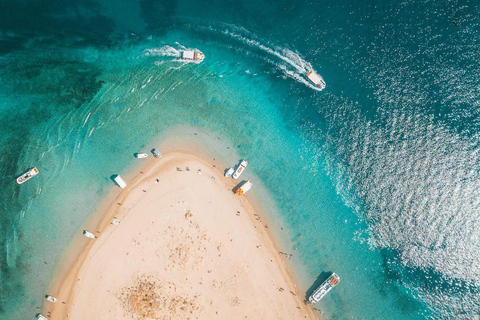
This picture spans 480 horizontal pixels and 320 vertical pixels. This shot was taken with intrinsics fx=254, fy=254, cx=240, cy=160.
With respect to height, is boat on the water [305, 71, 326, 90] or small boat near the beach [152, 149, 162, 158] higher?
small boat near the beach [152, 149, 162, 158]

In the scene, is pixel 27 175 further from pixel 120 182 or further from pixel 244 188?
pixel 244 188

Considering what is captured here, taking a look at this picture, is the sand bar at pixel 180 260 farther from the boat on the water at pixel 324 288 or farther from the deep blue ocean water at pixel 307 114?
→ the deep blue ocean water at pixel 307 114

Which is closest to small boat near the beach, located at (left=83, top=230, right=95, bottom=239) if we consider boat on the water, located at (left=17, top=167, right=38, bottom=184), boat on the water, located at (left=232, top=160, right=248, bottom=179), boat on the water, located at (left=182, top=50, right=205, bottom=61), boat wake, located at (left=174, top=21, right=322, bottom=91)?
boat on the water, located at (left=17, top=167, right=38, bottom=184)

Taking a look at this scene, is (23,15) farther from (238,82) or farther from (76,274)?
(76,274)

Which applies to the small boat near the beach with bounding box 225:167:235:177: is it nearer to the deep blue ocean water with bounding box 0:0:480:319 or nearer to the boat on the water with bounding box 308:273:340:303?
the deep blue ocean water with bounding box 0:0:480:319

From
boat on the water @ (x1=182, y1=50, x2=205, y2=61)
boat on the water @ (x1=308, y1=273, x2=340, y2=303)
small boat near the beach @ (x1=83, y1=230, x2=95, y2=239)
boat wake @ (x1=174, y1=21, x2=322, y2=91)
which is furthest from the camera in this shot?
boat wake @ (x1=174, y1=21, x2=322, y2=91)

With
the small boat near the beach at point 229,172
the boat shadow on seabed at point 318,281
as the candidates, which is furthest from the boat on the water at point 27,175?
the boat shadow on seabed at point 318,281
